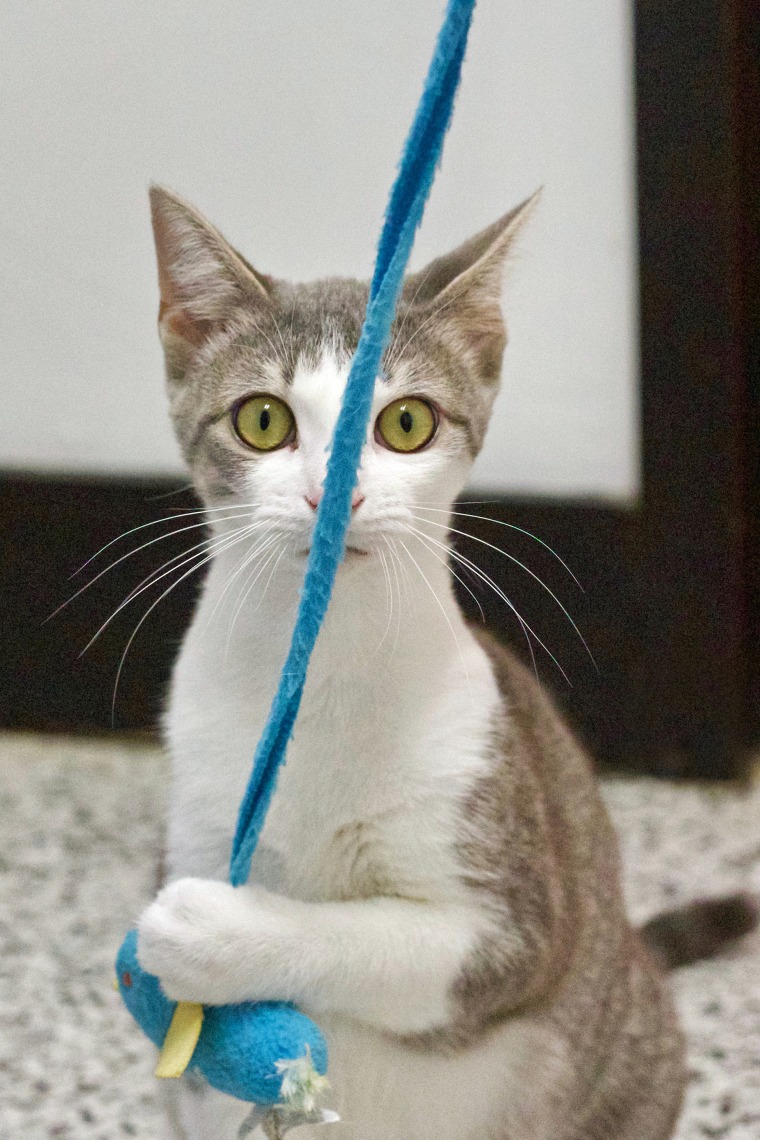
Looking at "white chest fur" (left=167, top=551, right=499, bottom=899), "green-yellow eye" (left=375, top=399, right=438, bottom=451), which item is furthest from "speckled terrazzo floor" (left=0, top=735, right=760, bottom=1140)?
"green-yellow eye" (left=375, top=399, right=438, bottom=451)

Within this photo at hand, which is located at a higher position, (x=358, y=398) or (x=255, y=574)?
(x=358, y=398)

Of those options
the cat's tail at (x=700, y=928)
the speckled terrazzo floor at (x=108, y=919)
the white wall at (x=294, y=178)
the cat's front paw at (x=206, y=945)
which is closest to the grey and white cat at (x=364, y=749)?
the cat's front paw at (x=206, y=945)

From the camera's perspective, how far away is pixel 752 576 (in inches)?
94.5

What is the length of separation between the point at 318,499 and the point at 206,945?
309 mm

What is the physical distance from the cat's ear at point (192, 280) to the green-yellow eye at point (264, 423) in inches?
4.7

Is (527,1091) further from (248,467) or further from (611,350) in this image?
(611,350)

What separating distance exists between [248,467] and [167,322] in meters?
0.18

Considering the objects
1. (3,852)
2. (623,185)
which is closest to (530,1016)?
(3,852)

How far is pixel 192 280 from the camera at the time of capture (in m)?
0.96

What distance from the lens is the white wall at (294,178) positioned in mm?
1812

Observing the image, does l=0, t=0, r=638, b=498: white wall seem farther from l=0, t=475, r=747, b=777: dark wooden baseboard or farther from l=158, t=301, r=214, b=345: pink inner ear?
l=158, t=301, r=214, b=345: pink inner ear

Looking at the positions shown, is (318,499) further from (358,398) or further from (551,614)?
(551,614)

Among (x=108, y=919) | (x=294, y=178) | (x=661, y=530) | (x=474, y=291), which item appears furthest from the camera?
(x=661, y=530)

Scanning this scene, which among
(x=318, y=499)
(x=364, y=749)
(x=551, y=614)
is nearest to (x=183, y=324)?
(x=318, y=499)
